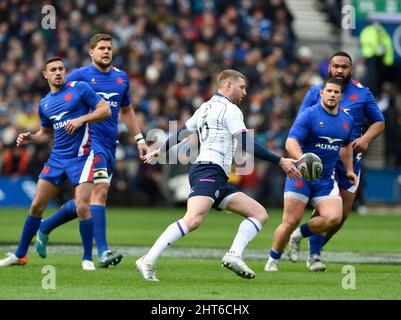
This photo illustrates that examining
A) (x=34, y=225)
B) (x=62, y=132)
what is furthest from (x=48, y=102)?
(x=34, y=225)

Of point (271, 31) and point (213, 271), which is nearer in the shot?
point (213, 271)

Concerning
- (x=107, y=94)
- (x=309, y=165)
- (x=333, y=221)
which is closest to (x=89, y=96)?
(x=107, y=94)

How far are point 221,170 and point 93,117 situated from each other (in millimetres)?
1803

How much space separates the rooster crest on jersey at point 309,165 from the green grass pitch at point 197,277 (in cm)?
111

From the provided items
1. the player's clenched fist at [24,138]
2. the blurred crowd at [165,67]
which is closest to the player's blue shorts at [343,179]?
the player's clenched fist at [24,138]

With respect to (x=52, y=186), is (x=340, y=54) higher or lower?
higher

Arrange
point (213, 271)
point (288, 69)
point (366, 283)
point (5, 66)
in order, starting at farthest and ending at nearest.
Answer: point (288, 69) < point (5, 66) < point (213, 271) < point (366, 283)

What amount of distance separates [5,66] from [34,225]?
16260 millimetres

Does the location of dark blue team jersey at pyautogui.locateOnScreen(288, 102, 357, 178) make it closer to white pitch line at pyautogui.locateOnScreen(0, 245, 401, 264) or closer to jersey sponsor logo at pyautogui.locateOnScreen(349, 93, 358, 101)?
jersey sponsor logo at pyautogui.locateOnScreen(349, 93, 358, 101)

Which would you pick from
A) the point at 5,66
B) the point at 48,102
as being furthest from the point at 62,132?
the point at 5,66

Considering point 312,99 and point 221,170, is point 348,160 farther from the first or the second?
point 221,170

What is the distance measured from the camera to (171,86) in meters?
29.2
